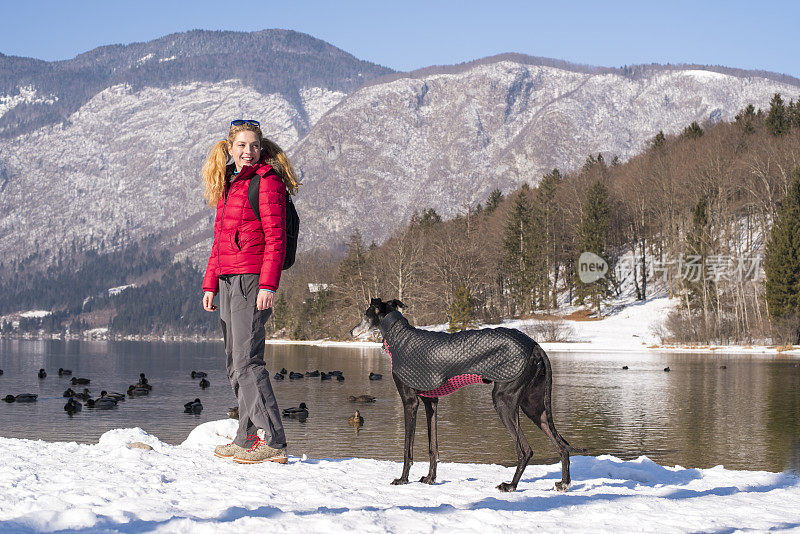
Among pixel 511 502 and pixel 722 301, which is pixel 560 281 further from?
pixel 511 502

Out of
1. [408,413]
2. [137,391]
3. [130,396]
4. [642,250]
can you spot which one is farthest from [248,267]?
[642,250]

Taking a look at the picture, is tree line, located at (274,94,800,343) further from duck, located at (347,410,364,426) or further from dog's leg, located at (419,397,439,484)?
dog's leg, located at (419,397,439,484)

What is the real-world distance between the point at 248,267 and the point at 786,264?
66.4 metres

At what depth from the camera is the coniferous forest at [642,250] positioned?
227 feet

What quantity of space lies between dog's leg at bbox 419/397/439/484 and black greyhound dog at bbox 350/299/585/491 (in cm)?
1

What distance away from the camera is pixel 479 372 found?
803cm

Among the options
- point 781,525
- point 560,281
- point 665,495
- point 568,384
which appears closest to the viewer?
point 781,525

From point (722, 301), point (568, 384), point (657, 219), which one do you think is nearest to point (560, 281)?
point (657, 219)

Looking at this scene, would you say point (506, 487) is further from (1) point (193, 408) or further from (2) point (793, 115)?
(2) point (793, 115)

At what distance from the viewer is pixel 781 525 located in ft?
21.4

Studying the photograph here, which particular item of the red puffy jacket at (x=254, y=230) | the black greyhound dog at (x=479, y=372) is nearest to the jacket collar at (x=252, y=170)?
the red puffy jacket at (x=254, y=230)

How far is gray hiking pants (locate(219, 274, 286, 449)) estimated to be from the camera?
8461 millimetres

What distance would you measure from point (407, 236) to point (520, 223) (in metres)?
14.8

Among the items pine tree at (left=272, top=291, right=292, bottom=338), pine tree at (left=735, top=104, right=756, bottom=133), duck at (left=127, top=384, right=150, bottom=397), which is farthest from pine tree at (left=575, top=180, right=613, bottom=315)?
duck at (left=127, top=384, right=150, bottom=397)
